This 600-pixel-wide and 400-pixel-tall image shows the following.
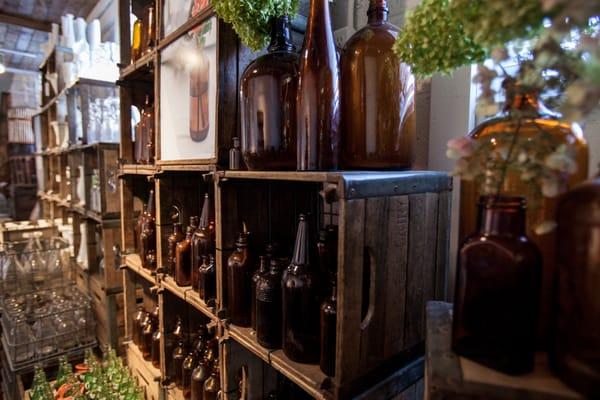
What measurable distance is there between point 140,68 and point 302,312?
1.31 metres

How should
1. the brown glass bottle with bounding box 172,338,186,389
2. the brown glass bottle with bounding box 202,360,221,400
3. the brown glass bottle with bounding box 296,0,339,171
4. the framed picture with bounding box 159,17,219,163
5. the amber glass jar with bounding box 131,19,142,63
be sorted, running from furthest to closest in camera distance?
the amber glass jar with bounding box 131,19,142,63
the brown glass bottle with bounding box 172,338,186,389
the brown glass bottle with bounding box 202,360,221,400
the framed picture with bounding box 159,17,219,163
the brown glass bottle with bounding box 296,0,339,171

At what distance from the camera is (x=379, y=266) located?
71 cm

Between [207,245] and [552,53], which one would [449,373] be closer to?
[552,53]

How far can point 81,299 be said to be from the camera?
2260mm

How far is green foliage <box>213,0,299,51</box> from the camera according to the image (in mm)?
864

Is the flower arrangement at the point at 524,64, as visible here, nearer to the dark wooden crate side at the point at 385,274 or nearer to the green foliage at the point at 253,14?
the dark wooden crate side at the point at 385,274

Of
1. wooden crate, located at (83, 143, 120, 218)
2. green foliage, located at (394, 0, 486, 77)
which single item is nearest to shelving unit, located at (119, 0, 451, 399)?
green foliage, located at (394, 0, 486, 77)

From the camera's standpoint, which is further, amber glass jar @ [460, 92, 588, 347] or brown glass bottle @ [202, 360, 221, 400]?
brown glass bottle @ [202, 360, 221, 400]

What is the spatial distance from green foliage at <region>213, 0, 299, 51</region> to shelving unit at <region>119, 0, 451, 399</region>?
12cm

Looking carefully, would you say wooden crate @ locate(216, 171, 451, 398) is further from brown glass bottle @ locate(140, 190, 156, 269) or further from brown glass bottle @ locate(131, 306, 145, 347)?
brown glass bottle @ locate(131, 306, 145, 347)

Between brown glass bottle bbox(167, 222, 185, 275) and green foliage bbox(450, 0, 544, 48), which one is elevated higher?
green foliage bbox(450, 0, 544, 48)

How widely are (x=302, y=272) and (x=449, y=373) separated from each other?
14.6 inches

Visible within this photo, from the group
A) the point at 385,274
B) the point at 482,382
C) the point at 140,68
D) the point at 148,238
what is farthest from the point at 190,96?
the point at 482,382

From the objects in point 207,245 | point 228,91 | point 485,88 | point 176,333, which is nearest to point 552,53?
point 485,88
